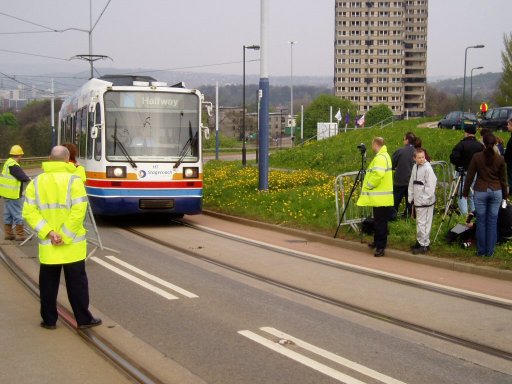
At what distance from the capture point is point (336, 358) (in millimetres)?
6184

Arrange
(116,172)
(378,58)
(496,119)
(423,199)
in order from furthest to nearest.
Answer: (378,58), (496,119), (116,172), (423,199)

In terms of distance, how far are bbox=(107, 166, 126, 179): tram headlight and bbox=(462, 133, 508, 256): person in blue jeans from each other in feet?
25.3

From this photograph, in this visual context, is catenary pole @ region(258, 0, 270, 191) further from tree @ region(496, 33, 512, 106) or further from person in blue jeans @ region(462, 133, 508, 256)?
tree @ region(496, 33, 512, 106)

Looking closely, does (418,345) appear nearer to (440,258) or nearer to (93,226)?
(440,258)

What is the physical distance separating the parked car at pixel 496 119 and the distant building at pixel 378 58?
125 metres

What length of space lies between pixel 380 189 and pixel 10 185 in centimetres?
665

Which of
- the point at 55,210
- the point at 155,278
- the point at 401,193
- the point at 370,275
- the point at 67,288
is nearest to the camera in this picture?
the point at 55,210

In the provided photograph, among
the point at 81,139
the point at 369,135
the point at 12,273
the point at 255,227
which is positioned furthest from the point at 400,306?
the point at 369,135

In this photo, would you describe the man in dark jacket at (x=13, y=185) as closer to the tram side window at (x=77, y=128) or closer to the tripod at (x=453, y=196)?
the tram side window at (x=77, y=128)

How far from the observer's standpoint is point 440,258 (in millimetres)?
11008

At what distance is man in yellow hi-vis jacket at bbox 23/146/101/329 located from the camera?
6730 mm

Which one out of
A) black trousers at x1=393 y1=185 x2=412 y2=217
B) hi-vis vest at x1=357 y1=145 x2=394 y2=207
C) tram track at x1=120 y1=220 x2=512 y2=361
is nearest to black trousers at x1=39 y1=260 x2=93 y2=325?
tram track at x1=120 y1=220 x2=512 y2=361

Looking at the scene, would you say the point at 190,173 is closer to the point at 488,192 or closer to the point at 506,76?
the point at 488,192

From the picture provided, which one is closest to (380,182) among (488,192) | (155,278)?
(488,192)
